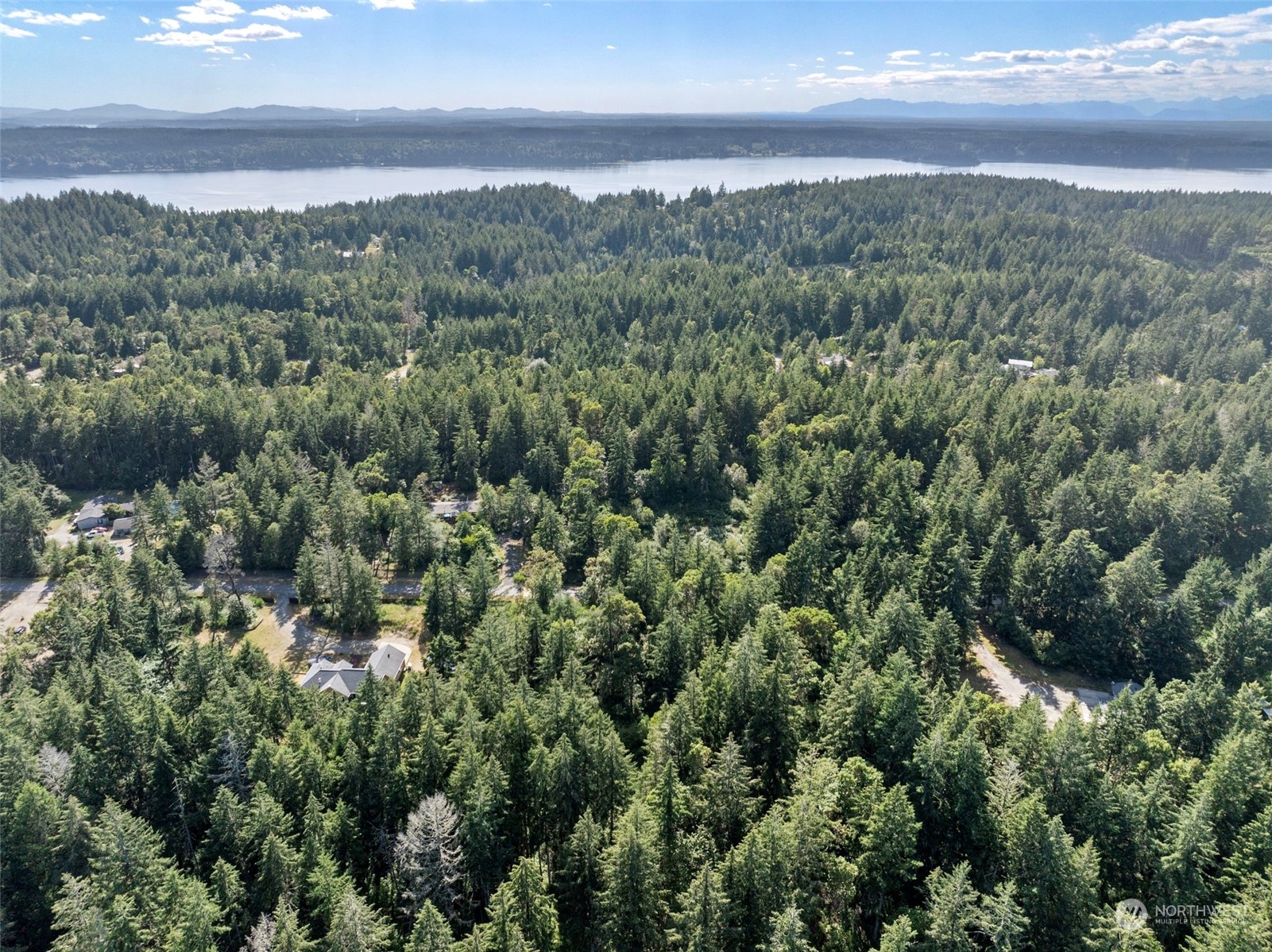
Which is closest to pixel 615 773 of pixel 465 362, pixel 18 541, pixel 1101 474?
pixel 1101 474

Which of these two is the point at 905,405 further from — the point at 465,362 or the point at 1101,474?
the point at 465,362

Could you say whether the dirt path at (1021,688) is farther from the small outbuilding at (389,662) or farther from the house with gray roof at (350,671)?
the house with gray roof at (350,671)

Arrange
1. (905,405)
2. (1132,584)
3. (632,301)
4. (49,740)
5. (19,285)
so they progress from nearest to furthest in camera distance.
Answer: (49,740)
(1132,584)
(905,405)
(632,301)
(19,285)

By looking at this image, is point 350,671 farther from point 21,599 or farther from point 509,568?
point 21,599

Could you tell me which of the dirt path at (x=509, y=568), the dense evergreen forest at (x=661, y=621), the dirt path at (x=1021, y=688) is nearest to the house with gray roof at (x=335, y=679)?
the dense evergreen forest at (x=661, y=621)

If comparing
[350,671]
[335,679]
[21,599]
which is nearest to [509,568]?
[350,671]

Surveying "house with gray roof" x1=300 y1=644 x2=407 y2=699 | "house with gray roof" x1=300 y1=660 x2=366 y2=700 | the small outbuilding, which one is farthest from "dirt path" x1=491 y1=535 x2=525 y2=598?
"house with gray roof" x1=300 y1=660 x2=366 y2=700
